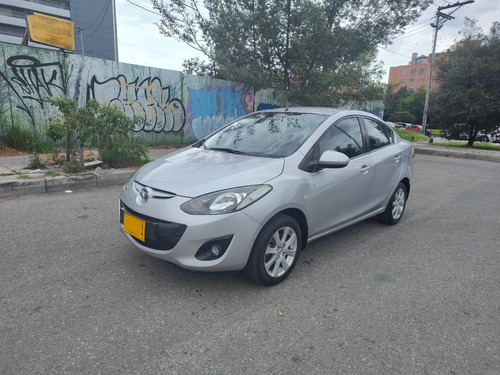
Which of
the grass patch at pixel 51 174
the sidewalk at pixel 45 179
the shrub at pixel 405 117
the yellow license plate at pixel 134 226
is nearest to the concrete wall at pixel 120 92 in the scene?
the sidewalk at pixel 45 179

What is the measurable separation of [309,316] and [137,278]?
1493mm

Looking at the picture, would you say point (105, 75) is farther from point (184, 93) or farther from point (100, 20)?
point (100, 20)

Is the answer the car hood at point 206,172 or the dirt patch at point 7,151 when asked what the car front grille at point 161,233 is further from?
the dirt patch at point 7,151

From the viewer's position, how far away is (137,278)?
3.02 metres

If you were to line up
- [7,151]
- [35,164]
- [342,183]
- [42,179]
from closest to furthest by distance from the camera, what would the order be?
[342,183], [42,179], [35,164], [7,151]

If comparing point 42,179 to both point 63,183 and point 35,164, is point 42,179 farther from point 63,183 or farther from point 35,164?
point 35,164

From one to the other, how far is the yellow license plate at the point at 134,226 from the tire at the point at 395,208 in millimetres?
3172

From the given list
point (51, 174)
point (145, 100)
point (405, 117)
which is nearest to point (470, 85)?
point (145, 100)

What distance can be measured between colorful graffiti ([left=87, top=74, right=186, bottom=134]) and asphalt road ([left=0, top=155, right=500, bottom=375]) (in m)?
6.43

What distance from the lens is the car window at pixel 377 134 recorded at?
13.8 ft

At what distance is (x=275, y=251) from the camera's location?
2.92 meters

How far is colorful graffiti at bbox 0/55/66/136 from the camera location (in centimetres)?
832

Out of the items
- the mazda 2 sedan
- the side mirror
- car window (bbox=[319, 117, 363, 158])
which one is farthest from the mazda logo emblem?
car window (bbox=[319, 117, 363, 158])

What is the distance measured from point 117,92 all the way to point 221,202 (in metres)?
8.74
